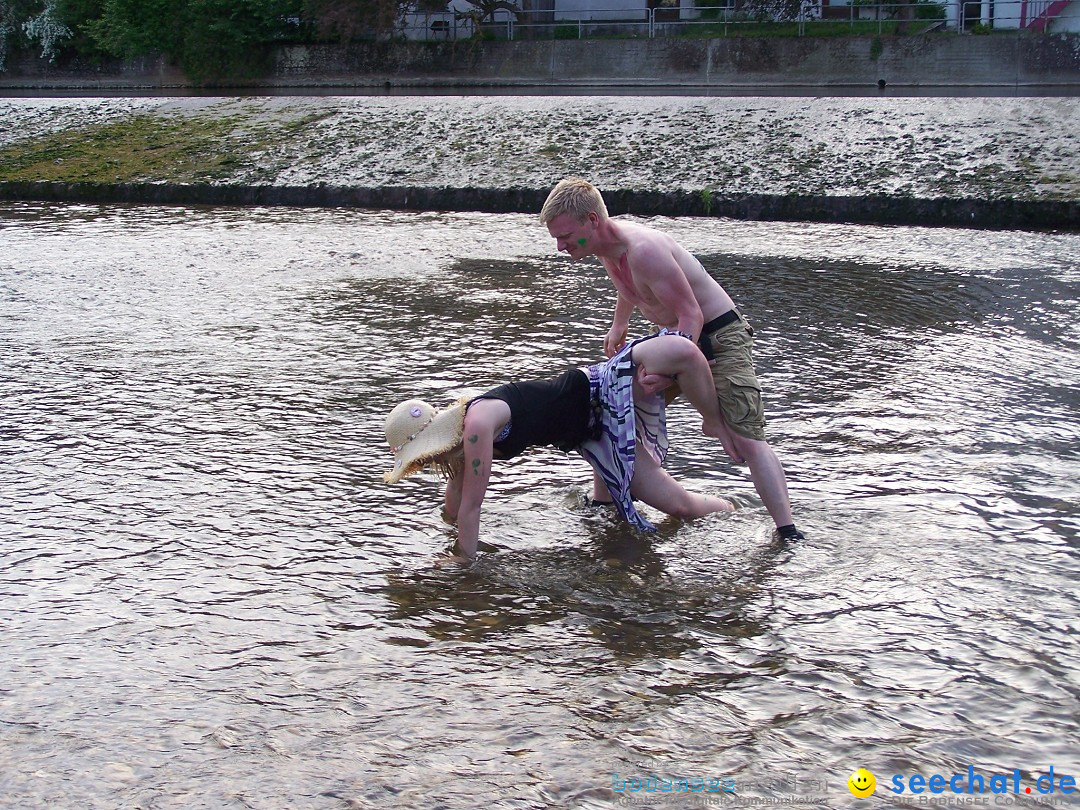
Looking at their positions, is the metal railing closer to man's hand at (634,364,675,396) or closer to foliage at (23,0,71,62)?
foliage at (23,0,71,62)

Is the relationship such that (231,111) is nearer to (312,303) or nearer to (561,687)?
(312,303)

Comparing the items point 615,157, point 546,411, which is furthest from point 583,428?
point 615,157

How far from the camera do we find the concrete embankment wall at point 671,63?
32.2 m

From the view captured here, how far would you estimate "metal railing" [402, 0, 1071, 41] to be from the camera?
3528 cm

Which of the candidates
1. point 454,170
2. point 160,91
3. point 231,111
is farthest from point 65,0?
point 454,170

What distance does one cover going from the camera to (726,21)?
37969 millimetres

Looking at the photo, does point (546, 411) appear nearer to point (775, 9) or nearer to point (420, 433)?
point (420, 433)

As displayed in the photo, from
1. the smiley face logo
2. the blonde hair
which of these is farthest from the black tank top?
the smiley face logo

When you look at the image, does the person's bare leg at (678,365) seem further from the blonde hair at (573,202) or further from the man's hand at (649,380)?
the blonde hair at (573,202)

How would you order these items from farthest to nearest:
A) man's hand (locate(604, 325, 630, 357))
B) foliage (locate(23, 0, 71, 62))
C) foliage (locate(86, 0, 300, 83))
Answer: foliage (locate(23, 0, 71, 62))
foliage (locate(86, 0, 300, 83))
man's hand (locate(604, 325, 630, 357))

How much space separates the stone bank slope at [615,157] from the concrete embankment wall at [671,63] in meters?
19.4

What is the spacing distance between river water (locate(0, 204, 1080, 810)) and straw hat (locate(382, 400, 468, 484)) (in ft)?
1.28

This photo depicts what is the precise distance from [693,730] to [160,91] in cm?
4203

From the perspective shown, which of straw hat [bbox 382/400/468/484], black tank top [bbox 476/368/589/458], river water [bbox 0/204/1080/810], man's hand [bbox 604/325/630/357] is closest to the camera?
river water [bbox 0/204/1080/810]
